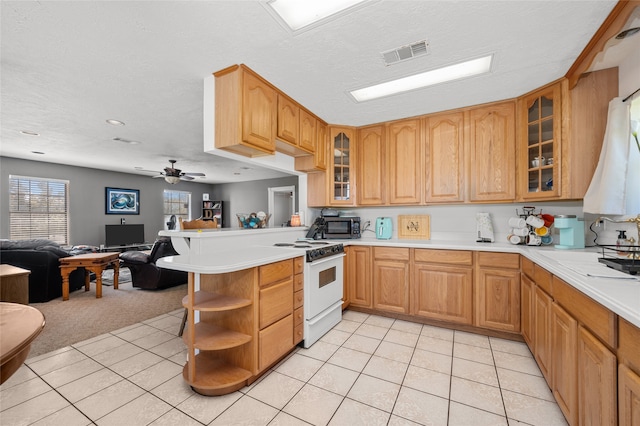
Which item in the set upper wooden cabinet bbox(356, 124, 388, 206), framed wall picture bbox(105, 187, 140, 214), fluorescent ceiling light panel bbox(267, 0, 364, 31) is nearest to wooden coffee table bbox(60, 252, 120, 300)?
framed wall picture bbox(105, 187, 140, 214)

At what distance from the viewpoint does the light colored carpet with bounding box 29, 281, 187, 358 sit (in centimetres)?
265

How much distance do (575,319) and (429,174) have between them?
6.76ft

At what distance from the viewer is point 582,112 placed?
7.15 ft

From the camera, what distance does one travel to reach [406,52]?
194 centimetres

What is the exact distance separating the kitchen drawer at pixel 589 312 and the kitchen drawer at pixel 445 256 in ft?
Result: 3.55

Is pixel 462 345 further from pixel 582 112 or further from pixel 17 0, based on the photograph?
pixel 17 0

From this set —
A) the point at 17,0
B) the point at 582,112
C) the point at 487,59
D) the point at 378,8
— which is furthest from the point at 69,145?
the point at 582,112

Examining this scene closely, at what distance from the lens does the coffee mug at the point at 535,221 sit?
2.50 m

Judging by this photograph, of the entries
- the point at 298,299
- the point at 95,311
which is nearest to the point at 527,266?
the point at 298,299

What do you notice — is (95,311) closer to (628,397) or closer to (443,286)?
(443,286)

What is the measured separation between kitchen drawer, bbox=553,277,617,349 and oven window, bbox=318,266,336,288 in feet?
5.77

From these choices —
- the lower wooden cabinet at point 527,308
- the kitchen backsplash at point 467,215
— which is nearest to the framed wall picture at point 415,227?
the kitchen backsplash at point 467,215

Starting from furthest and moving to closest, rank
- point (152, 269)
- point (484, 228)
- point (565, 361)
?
point (152, 269) < point (484, 228) < point (565, 361)

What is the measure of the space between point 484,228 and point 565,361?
69.2 inches
